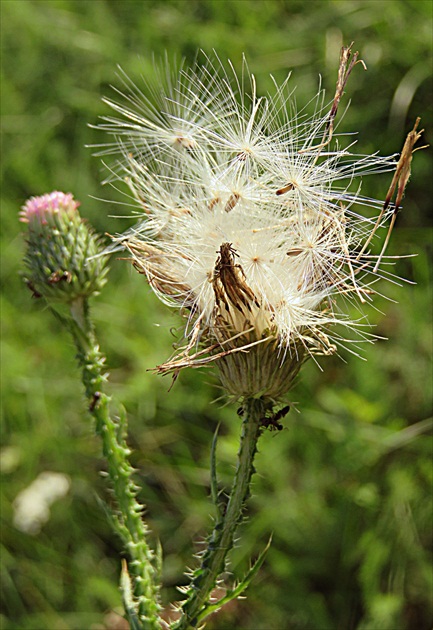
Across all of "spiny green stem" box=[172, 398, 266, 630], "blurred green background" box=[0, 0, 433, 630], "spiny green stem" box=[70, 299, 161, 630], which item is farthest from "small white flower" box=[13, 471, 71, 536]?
"spiny green stem" box=[172, 398, 266, 630]

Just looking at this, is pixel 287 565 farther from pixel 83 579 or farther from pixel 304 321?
pixel 304 321

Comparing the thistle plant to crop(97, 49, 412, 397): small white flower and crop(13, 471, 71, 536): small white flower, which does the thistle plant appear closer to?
crop(97, 49, 412, 397): small white flower

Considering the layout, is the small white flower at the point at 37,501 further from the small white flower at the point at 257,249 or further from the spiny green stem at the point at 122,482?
the small white flower at the point at 257,249

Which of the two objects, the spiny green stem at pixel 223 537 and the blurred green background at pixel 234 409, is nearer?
the spiny green stem at pixel 223 537

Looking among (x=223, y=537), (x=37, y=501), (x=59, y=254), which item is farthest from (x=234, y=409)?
(x=223, y=537)

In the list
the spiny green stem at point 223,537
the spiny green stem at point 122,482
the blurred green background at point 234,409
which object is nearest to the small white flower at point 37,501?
the blurred green background at point 234,409

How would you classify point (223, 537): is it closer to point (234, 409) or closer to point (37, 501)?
point (234, 409)
